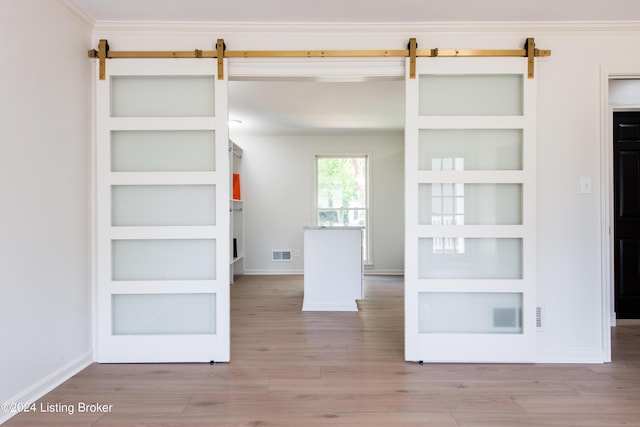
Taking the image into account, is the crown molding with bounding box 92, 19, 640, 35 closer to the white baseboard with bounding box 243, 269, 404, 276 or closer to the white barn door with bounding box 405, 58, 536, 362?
the white barn door with bounding box 405, 58, 536, 362

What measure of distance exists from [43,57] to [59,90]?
20cm

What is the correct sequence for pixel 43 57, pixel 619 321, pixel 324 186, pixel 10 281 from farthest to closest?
pixel 324 186 < pixel 619 321 < pixel 43 57 < pixel 10 281

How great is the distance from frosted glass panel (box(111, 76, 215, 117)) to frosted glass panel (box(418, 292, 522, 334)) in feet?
6.79

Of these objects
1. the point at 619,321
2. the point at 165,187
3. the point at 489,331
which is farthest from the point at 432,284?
the point at 619,321

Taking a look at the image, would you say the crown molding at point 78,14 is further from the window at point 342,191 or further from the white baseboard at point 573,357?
the window at point 342,191

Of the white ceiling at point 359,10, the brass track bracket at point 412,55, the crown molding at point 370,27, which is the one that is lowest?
the brass track bracket at point 412,55

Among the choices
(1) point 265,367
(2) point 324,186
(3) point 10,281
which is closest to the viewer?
(3) point 10,281

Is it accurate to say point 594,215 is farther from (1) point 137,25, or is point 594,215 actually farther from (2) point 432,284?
(1) point 137,25

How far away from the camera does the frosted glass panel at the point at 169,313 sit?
2607 millimetres

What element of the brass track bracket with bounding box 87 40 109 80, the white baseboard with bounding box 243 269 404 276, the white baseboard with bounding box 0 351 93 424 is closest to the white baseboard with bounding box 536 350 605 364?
the white baseboard with bounding box 0 351 93 424

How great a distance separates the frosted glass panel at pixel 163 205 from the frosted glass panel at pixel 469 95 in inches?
65.8

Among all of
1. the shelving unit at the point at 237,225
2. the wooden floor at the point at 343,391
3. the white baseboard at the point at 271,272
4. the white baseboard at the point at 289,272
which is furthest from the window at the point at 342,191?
the wooden floor at the point at 343,391

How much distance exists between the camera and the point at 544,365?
254cm

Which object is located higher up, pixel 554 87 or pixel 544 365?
pixel 554 87
